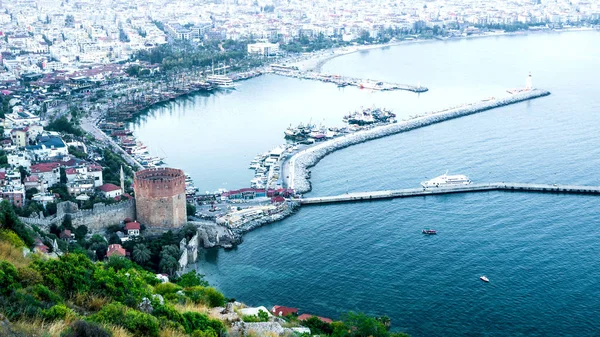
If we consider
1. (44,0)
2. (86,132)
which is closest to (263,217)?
(86,132)

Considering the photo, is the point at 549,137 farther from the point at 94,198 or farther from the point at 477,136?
the point at 94,198

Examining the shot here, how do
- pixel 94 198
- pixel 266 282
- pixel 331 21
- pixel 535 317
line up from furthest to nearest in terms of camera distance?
1. pixel 331 21
2. pixel 94 198
3. pixel 266 282
4. pixel 535 317

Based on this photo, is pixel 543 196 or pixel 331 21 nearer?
pixel 543 196

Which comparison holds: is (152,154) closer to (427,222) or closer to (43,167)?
(43,167)

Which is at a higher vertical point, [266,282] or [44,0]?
[44,0]

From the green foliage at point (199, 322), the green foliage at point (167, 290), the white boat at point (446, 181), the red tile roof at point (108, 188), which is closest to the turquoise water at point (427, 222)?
the white boat at point (446, 181)

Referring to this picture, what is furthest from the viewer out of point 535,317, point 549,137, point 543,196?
point 549,137
